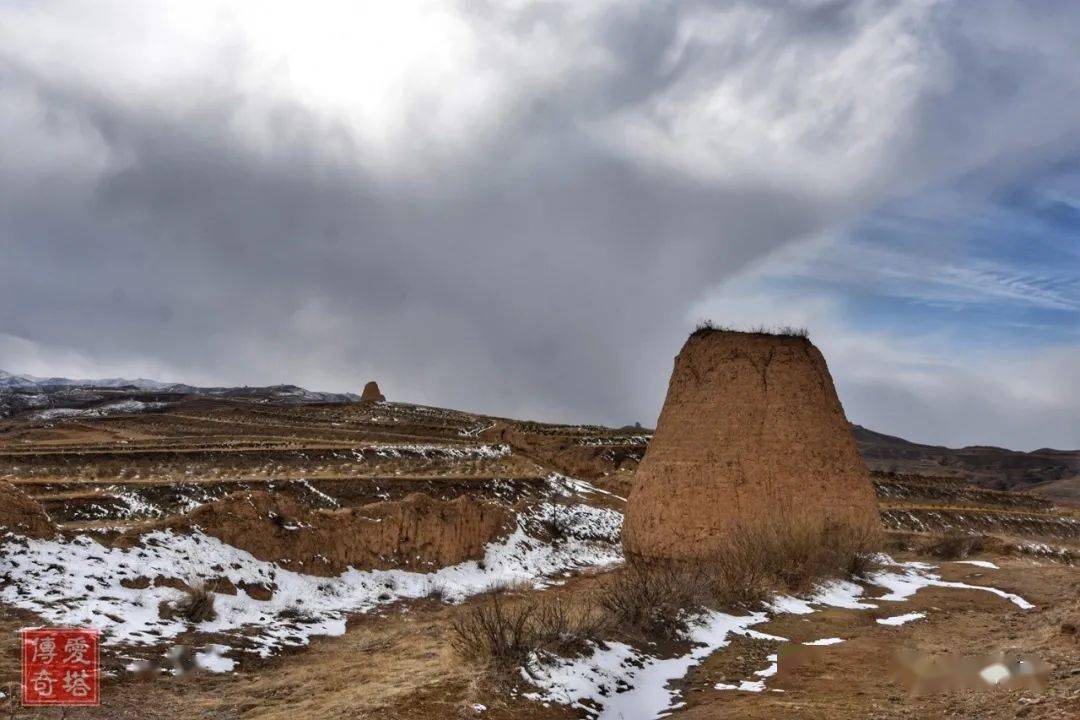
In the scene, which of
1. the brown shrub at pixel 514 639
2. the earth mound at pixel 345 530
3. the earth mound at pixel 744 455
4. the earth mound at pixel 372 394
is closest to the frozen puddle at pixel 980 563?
the earth mound at pixel 744 455

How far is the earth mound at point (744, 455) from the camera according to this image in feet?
51.4

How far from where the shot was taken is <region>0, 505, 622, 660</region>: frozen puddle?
9.88m

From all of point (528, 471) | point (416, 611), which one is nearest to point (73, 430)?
point (528, 471)

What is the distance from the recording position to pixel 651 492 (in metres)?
16.6

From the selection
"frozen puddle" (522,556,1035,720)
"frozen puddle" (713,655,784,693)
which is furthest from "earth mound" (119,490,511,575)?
"frozen puddle" (713,655,784,693)

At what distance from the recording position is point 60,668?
7598 millimetres

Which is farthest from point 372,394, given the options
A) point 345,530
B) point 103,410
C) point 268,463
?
point 345,530

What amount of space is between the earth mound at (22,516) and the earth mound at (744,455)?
11.6 meters

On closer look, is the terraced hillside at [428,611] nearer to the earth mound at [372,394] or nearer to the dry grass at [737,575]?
the dry grass at [737,575]

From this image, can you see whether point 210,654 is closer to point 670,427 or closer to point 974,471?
point 670,427

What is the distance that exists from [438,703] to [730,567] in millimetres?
7869

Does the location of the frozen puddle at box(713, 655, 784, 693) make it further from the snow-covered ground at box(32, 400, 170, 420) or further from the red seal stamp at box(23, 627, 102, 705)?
the snow-covered ground at box(32, 400, 170, 420)

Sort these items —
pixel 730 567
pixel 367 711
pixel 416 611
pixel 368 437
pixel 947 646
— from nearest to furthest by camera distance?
1. pixel 367 711
2. pixel 947 646
3. pixel 730 567
4. pixel 416 611
5. pixel 368 437

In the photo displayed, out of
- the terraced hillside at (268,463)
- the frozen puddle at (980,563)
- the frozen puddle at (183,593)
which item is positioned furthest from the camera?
the terraced hillside at (268,463)
